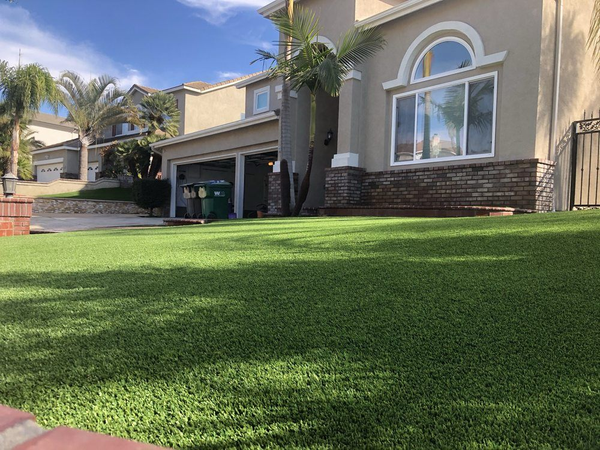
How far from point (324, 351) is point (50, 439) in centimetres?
98

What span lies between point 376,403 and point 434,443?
24 centimetres

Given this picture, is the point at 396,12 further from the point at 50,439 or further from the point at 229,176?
the point at 229,176

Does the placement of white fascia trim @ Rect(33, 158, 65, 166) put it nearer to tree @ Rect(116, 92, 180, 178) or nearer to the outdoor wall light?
tree @ Rect(116, 92, 180, 178)

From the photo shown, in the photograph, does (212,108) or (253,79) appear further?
(212,108)

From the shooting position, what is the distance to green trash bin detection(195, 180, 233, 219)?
13.8 m

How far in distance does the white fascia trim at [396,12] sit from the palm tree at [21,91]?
2433cm

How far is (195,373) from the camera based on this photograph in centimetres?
162

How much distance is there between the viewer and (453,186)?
927 cm


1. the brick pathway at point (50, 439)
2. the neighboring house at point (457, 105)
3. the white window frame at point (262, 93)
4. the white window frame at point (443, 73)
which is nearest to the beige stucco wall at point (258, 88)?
the white window frame at point (262, 93)

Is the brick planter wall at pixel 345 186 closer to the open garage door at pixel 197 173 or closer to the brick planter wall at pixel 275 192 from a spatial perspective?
the brick planter wall at pixel 275 192

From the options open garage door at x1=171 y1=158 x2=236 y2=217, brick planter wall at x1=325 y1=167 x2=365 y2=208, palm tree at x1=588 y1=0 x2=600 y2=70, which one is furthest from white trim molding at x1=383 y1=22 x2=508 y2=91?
open garage door at x1=171 y1=158 x2=236 y2=217

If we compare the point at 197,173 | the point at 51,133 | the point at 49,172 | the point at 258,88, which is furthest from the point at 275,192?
the point at 51,133

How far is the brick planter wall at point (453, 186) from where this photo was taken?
814 centimetres

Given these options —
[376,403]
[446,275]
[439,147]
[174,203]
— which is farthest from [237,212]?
[376,403]
